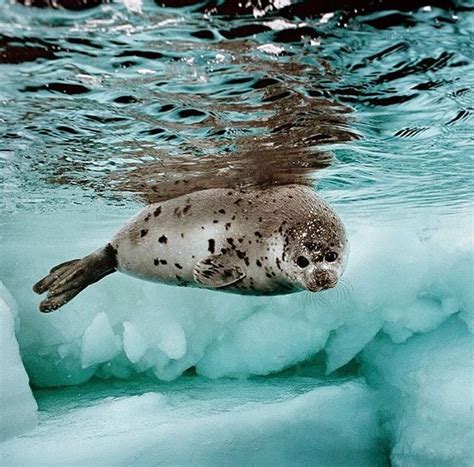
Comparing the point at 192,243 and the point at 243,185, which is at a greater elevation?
the point at 192,243

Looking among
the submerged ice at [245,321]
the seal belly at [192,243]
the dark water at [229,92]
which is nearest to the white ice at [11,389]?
the submerged ice at [245,321]

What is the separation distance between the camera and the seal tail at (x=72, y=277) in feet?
13.7

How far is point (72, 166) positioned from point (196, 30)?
3.61 meters

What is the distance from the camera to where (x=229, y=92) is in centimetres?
413

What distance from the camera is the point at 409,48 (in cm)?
350

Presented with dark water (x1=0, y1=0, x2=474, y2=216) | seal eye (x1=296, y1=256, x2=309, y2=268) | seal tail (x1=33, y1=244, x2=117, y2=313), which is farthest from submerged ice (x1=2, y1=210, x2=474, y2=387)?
seal eye (x1=296, y1=256, x2=309, y2=268)

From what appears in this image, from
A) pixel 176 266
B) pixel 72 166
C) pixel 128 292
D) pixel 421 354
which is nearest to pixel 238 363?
pixel 128 292

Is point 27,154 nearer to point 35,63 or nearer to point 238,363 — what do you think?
point 35,63

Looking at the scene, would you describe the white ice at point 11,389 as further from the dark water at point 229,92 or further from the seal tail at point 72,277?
the seal tail at point 72,277

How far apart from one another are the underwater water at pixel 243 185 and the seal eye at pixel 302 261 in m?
0.58

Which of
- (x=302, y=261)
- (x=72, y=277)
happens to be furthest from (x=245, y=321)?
(x=302, y=261)

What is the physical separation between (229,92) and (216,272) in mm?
1319

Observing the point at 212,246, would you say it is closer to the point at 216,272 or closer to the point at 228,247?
the point at 228,247

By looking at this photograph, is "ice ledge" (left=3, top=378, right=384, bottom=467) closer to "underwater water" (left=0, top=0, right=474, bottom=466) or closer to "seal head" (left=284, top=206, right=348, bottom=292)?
"underwater water" (left=0, top=0, right=474, bottom=466)
